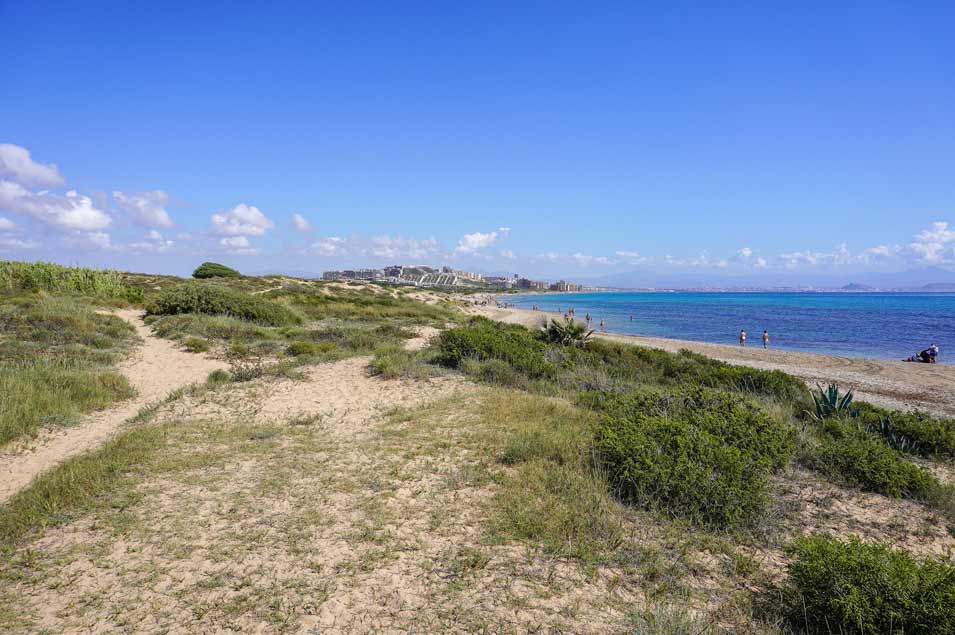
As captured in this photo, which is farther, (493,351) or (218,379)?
(493,351)

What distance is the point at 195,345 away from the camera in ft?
46.0

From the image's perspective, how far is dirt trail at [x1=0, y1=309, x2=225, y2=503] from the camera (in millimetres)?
6035

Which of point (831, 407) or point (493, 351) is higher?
point (493, 351)

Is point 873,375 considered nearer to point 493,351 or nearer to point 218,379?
point 493,351

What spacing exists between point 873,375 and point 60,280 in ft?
135

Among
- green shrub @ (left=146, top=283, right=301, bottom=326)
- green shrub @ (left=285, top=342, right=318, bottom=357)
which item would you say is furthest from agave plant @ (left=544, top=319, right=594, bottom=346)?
green shrub @ (left=146, top=283, right=301, bottom=326)

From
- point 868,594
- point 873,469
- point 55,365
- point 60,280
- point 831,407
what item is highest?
point 60,280

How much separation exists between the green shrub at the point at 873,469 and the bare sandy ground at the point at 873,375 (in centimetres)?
1037

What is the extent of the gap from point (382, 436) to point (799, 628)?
5.47 metres

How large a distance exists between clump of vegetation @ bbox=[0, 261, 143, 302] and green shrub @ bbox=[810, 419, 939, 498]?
97.0 ft

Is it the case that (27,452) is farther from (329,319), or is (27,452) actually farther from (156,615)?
(329,319)

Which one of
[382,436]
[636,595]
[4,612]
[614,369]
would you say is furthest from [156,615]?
[614,369]

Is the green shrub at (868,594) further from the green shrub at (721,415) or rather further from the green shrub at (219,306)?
the green shrub at (219,306)

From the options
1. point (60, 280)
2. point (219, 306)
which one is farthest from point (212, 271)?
point (219, 306)
